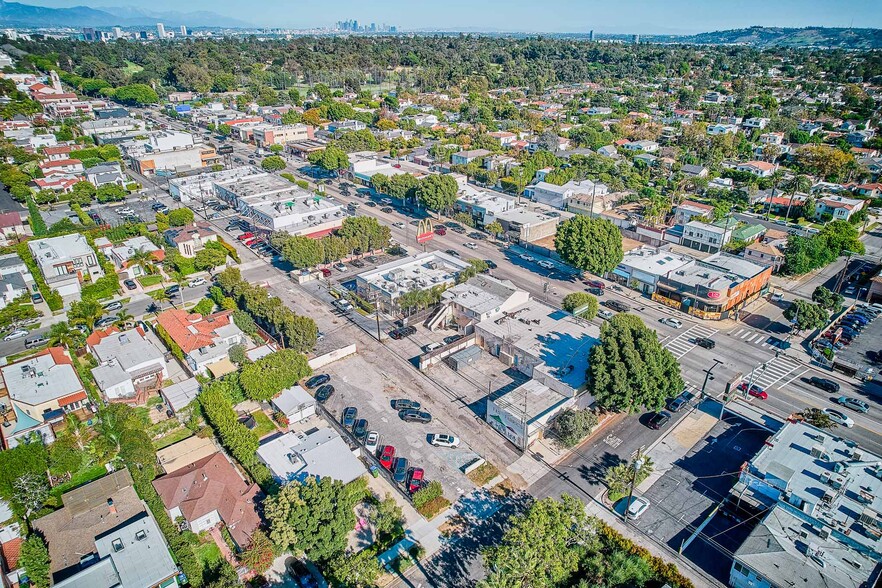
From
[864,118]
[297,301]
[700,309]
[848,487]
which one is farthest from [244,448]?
[864,118]

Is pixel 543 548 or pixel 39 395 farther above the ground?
pixel 543 548

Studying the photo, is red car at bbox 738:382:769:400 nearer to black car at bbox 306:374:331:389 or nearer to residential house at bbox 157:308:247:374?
black car at bbox 306:374:331:389

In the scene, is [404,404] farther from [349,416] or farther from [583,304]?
[583,304]

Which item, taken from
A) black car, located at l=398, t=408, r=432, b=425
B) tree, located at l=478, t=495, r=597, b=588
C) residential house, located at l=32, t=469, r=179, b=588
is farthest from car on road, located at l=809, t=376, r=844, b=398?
residential house, located at l=32, t=469, r=179, b=588

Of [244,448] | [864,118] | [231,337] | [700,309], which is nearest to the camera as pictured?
[244,448]

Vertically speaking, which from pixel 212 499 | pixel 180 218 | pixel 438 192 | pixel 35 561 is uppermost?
pixel 438 192

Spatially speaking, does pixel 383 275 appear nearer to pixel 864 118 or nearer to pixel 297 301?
pixel 297 301

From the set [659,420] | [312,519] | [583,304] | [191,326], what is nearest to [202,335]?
[191,326]
